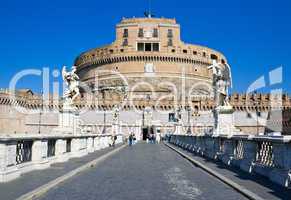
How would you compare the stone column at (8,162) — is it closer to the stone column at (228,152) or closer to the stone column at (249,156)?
the stone column at (249,156)

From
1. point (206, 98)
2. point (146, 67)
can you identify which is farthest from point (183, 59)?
point (206, 98)

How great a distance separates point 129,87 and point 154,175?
58723 millimetres

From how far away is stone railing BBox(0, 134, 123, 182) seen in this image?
7.24 meters

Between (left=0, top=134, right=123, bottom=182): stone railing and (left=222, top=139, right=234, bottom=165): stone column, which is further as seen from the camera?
(left=222, top=139, right=234, bottom=165): stone column

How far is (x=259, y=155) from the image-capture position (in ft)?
28.6

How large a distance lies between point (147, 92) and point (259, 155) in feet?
188

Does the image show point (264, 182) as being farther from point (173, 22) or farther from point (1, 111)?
point (173, 22)

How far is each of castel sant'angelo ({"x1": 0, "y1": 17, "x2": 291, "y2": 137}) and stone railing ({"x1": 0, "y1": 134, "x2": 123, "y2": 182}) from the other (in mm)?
41460

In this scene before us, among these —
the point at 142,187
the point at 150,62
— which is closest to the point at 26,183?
the point at 142,187

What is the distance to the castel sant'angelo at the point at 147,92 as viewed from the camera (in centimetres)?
5828

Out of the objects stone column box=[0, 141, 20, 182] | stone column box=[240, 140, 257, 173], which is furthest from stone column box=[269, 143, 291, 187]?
stone column box=[0, 141, 20, 182]

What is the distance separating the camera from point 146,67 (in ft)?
225

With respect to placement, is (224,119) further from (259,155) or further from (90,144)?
(259,155)

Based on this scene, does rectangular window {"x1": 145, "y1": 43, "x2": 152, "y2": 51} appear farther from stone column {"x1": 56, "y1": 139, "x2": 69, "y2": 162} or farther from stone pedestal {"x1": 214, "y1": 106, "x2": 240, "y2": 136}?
stone column {"x1": 56, "y1": 139, "x2": 69, "y2": 162}
